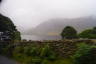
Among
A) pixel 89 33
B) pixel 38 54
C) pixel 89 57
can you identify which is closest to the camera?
pixel 89 57

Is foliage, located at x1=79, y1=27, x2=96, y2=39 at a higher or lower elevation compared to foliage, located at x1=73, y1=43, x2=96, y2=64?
higher

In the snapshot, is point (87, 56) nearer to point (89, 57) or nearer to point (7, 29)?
point (89, 57)

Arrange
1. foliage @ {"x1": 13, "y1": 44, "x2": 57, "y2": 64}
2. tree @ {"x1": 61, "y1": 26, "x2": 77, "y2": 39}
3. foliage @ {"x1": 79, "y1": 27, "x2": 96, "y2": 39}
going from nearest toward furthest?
foliage @ {"x1": 13, "y1": 44, "x2": 57, "y2": 64} < foliage @ {"x1": 79, "y1": 27, "x2": 96, "y2": 39} < tree @ {"x1": 61, "y1": 26, "x2": 77, "y2": 39}

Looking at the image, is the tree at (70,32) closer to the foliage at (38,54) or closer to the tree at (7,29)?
the foliage at (38,54)

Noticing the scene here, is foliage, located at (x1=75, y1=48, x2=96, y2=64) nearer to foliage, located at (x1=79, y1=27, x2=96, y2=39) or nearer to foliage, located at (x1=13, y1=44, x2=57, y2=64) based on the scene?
foliage, located at (x1=13, y1=44, x2=57, y2=64)

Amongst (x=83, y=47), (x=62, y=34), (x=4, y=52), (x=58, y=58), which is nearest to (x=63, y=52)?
(x=58, y=58)

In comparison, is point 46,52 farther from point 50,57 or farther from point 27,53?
point 27,53

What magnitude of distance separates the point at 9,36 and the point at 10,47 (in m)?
7.74

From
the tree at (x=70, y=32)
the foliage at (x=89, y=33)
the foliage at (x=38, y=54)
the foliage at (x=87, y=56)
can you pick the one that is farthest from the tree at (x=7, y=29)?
the foliage at (x=87, y=56)

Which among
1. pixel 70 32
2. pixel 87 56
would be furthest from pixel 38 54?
pixel 70 32

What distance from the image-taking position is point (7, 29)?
36531mm

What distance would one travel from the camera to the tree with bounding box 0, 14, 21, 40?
118 ft

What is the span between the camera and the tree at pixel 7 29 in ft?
118

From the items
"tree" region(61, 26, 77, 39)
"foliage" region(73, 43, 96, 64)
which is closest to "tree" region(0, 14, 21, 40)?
"tree" region(61, 26, 77, 39)
